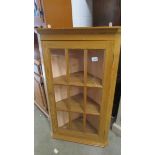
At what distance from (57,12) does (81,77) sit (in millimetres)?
611

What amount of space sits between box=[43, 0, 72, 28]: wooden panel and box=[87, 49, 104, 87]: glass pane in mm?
369

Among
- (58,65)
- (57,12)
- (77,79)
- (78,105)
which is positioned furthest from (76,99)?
(57,12)

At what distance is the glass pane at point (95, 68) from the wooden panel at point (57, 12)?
37cm

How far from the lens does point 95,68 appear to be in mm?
1352

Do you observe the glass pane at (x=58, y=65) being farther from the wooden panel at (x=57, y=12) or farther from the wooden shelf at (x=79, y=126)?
the wooden shelf at (x=79, y=126)

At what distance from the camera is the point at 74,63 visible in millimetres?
1427

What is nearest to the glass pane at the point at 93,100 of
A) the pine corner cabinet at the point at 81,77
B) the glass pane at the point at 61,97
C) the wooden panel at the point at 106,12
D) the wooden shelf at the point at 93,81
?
the pine corner cabinet at the point at 81,77

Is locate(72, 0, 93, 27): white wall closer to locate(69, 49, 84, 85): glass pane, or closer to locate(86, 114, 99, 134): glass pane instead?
locate(69, 49, 84, 85): glass pane

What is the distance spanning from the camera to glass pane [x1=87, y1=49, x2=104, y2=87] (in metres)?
1.26

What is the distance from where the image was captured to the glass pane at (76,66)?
134cm

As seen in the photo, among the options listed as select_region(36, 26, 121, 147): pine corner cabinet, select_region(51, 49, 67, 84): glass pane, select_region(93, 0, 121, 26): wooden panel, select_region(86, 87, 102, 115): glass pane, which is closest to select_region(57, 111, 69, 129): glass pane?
select_region(36, 26, 121, 147): pine corner cabinet
